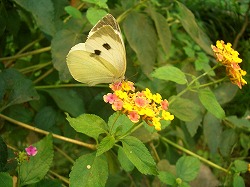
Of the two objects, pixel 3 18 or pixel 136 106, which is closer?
pixel 136 106

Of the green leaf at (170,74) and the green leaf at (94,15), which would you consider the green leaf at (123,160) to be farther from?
the green leaf at (94,15)

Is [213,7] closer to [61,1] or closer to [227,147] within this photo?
[227,147]

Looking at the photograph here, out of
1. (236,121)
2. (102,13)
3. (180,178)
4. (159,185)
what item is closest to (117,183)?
(159,185)

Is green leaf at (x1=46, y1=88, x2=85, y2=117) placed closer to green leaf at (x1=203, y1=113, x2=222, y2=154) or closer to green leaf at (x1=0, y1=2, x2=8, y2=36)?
green leaf at (x1=0, y1=2, x2=8, y2=36)

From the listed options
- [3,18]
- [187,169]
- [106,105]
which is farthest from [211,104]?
[3,18]

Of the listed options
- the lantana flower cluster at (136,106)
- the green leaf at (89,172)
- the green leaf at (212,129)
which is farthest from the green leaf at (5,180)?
the green leaf at (212,129)

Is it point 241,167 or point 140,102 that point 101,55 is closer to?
point 140,102
